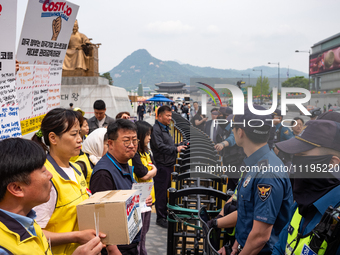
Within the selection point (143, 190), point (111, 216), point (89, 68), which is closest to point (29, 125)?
point (143, 190)

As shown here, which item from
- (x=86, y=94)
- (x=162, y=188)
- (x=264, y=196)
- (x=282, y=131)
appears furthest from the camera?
(x=86, y=94)

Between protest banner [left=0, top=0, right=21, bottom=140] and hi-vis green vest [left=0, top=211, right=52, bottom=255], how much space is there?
1384 mm

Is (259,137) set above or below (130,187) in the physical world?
above

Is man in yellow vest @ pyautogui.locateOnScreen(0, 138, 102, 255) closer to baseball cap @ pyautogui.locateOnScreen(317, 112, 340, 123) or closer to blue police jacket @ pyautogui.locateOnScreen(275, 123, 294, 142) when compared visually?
baseball cap @ pyautogui.locateOnScreen(317, 112, 340, 123)

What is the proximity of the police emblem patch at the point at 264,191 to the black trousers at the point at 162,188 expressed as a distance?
3474mm

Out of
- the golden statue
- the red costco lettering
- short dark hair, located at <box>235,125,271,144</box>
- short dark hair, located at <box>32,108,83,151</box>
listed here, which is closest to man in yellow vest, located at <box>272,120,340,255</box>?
short dark hair, located at <box>235,125,271,144</box>

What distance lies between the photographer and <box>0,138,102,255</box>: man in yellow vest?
1276 mm

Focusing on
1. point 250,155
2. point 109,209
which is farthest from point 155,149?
point 109,209

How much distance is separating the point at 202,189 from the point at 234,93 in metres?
1.17

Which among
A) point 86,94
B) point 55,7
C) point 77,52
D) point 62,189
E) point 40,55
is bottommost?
point 62,189

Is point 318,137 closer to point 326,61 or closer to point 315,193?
point 315,193

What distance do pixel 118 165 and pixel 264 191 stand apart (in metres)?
1.21

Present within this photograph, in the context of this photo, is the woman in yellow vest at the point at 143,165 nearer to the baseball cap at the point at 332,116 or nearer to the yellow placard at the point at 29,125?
the yellow placard at the point at 29,125

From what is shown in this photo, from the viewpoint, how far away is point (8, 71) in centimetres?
256
